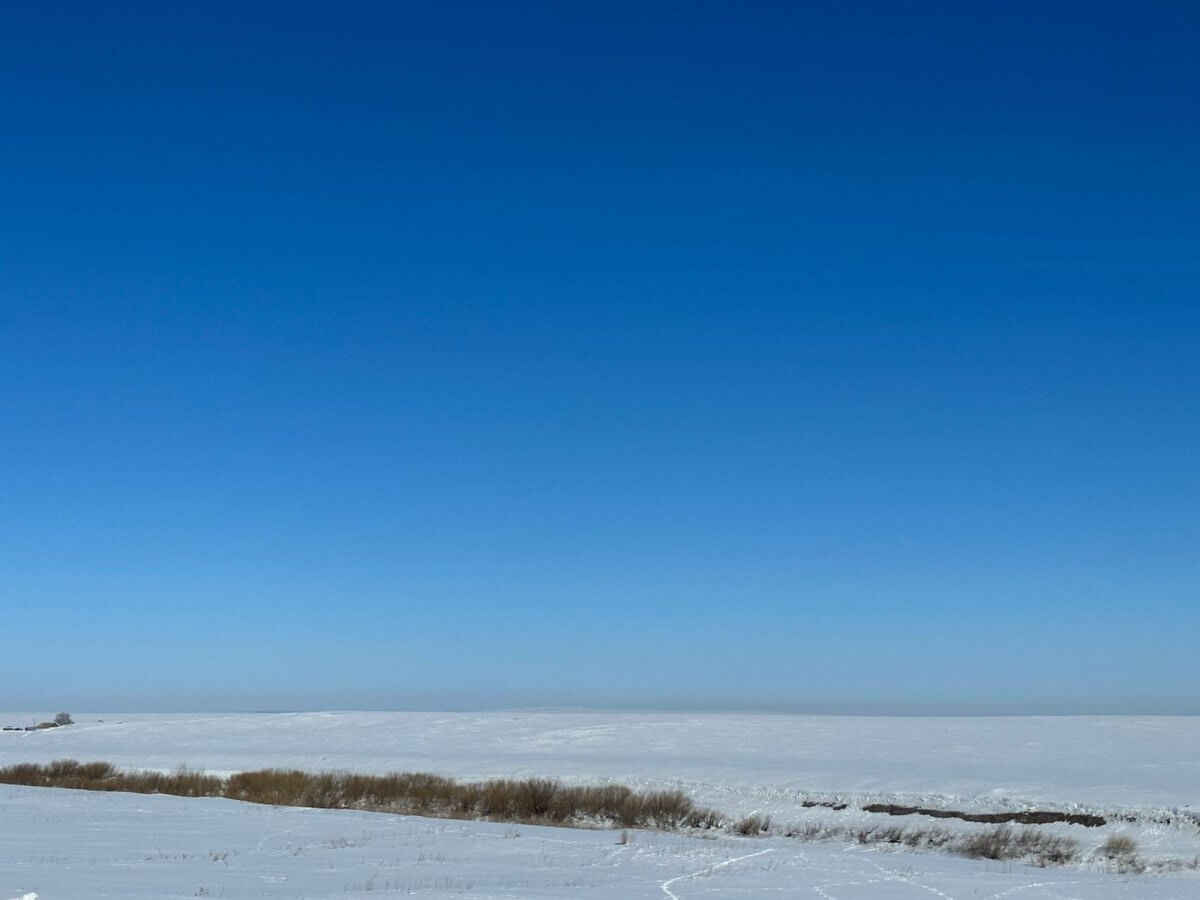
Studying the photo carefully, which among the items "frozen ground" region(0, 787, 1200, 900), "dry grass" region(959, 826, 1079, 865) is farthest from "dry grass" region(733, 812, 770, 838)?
"dry grass" region(959, 826, 1079, 865)

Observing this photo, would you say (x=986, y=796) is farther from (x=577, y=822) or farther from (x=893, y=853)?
(x=577, y=822)

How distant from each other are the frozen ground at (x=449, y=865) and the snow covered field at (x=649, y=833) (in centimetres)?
7

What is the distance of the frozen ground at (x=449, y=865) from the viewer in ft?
48.2

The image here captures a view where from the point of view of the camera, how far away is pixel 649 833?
2439 cm

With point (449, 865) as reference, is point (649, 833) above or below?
below

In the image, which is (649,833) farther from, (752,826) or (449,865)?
(449,865)

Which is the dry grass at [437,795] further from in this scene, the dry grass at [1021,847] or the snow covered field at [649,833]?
the dry grass at [1021,847]

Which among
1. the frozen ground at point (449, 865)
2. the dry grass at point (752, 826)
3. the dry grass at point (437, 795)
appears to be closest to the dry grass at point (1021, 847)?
the frozen ground at point (449, 865)

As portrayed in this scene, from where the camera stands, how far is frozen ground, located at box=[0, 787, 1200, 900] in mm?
14680

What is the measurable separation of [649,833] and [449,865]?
7615 mm

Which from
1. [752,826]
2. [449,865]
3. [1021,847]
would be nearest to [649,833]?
[752,826]

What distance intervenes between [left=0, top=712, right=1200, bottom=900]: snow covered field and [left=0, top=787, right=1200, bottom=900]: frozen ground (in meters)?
0.07

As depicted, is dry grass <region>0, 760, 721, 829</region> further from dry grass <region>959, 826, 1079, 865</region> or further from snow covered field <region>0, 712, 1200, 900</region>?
dry grass <region>959, 826, 1079, 865</region>

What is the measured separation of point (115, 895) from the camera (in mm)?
12391
